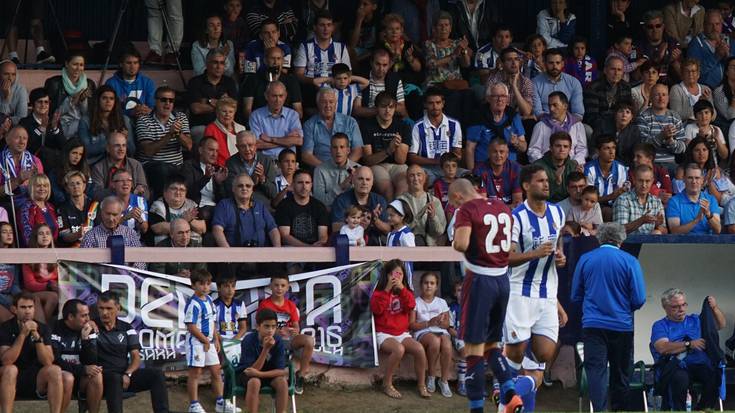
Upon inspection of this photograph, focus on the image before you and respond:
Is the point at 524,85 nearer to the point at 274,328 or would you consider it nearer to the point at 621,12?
the point at 621,12

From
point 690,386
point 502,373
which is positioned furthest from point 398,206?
point 502,373

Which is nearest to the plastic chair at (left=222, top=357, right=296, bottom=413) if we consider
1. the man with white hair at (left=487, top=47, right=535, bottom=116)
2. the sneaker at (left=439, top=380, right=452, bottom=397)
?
the sneaker at (left=439, top=380, right=452, bottom=397)

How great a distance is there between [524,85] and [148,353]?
586 cm

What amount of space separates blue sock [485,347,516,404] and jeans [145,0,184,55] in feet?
26.1

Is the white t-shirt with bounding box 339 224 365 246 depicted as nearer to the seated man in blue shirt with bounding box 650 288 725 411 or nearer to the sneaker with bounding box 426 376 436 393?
the sneaker with bounding box 426 376 436 393

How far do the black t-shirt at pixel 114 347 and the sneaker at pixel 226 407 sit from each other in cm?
92

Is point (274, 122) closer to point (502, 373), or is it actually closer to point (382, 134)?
point (382, 134)

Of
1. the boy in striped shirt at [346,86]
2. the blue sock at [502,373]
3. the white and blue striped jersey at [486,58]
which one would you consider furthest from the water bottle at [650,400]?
the white and blue striped jersey at [486,58]

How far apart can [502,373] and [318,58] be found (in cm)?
727

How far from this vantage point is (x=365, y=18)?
17781mm

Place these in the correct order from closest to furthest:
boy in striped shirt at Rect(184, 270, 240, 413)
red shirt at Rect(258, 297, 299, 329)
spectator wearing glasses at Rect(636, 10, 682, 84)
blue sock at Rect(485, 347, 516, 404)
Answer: blue sock at Rect(485, 347, 516, 404)
boy in striped shirt at Rect(184, 270, 240, 413)
red shirt at Rect(258, 297, 299, 329)
spectator wearing glasses at Rect(636, 10, 682, 84)

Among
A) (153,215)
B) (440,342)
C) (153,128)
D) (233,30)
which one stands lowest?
(440,342)

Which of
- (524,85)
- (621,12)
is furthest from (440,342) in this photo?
(621,12)

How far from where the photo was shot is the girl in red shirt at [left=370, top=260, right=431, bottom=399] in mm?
13616
